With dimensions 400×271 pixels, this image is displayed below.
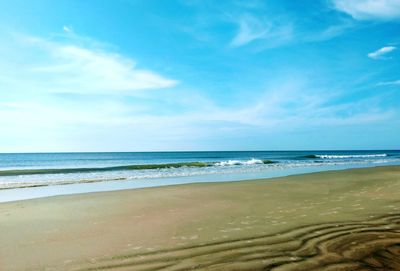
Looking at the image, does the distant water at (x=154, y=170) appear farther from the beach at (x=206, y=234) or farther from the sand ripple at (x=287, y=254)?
the sand ripple at (x=287, y=254)

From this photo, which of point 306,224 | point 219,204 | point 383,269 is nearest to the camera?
point 383,269

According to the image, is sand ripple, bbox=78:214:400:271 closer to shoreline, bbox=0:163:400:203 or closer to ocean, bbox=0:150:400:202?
shoreline, bbox=0:163:400:203

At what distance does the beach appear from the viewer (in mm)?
4508

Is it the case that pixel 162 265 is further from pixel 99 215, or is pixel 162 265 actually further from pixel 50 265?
pixel 99 215

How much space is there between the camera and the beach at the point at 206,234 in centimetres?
451

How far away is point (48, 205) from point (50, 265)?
6.22 metres

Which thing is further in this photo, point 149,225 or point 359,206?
point 359,206

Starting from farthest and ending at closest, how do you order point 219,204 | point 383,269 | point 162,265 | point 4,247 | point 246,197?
point 246,197 < point 219,204 < point 4,247 < point 162,265 < point 383,269

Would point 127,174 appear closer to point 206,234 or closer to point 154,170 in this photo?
point 154,170

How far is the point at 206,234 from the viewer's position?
19.8ft

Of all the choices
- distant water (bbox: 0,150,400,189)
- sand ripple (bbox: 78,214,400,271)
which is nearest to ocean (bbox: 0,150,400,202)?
distant water (bbox: 0,150,400,189)

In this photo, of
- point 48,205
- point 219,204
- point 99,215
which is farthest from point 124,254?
point 48,205

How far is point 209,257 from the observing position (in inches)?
184

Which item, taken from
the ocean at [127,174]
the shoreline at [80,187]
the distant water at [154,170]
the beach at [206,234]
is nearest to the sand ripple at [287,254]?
the beach at [206,234]
